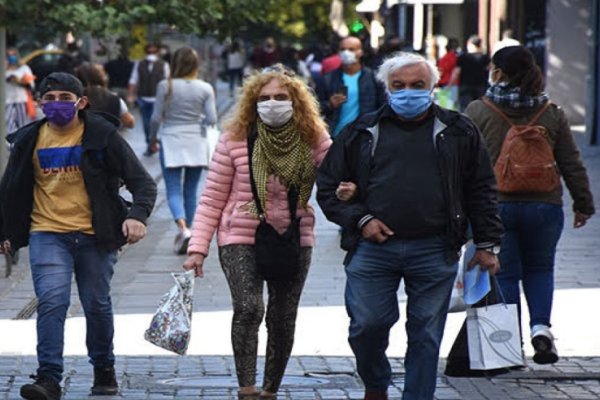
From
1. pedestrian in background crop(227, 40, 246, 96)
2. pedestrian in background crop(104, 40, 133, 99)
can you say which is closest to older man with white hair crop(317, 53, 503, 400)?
pedestrian in background crop(104, 40, 133, 99)

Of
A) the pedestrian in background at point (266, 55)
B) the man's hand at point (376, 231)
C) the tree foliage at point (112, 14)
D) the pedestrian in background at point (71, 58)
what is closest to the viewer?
the man's hand at point (376, 231)

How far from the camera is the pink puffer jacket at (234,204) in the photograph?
7.50 m

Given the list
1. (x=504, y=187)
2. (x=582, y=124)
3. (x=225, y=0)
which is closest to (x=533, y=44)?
(x=582, y=124)

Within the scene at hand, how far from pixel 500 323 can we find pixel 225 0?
10.2m

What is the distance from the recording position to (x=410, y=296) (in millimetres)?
6977

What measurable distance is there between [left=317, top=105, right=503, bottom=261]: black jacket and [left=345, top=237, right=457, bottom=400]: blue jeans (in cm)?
9

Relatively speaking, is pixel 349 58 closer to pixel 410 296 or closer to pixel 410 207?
pixel 410 296

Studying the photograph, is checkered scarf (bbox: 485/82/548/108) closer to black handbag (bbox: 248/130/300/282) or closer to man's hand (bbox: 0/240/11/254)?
black handbag (bbox: 248/130/300/282)

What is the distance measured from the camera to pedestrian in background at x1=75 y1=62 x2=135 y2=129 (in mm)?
13570

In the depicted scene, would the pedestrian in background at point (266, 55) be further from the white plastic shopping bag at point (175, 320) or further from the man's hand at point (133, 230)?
the white plastic shopping bag at point (175, 320)

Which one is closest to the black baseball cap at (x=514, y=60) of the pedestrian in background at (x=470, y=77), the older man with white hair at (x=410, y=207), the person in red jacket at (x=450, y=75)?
the older man with white hair at (x=410, y=207)

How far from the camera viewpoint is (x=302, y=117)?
24.8 feet

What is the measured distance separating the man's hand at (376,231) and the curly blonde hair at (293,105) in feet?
2.91

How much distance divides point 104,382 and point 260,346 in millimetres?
1791
